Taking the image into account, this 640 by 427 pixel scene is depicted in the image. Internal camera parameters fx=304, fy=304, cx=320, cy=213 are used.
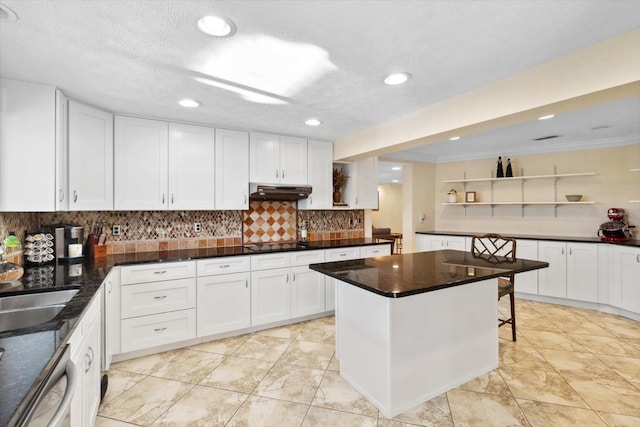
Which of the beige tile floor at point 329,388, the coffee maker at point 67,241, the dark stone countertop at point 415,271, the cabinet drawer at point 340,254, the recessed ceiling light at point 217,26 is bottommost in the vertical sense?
the beige tile floor at point 329,388

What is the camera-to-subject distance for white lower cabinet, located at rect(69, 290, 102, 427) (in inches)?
53.1

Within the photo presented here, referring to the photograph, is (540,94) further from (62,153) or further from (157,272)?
(62,153)

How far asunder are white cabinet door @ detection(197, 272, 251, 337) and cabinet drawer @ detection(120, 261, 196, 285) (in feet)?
0.51

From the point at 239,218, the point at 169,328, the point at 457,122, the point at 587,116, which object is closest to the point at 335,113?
the point at 457,122

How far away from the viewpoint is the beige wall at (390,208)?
11641 millimetres

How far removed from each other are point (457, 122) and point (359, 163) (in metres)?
1.89

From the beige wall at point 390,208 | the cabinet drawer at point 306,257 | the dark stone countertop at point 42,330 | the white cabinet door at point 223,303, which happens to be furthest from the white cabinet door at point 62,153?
the beige wall at point 390,208

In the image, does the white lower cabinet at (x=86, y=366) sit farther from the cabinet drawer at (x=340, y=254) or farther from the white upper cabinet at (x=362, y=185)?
the white upper cabinet at (x=362, y=185)

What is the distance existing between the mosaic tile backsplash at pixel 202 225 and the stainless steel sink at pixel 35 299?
774 mm

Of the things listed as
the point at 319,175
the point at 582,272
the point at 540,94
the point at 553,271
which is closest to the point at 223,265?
the point at 319,175

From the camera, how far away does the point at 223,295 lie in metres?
3.04

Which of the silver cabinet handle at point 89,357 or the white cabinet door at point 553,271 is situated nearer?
the silver cabinet handle at point 89,357

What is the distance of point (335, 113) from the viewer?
2.82 m

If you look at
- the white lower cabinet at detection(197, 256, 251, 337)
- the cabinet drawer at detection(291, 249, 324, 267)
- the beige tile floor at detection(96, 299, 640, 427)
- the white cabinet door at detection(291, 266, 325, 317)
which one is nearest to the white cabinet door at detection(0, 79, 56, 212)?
the white lower cabinet at detection(197, 256, 251, 337)
